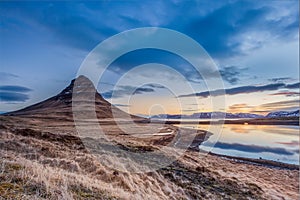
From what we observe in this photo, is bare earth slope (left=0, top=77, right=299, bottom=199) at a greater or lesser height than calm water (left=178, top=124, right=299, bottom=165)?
greater

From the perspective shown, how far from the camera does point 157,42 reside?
2662cm

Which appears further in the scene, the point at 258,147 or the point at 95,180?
the point at 258,147

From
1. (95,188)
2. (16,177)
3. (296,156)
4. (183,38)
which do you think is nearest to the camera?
(16,177)

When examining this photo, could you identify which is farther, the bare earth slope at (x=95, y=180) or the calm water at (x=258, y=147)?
the calm water at (x=258, y=147)

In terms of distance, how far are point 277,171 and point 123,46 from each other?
2454 centimetres

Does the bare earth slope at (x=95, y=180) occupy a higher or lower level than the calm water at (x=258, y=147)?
higher

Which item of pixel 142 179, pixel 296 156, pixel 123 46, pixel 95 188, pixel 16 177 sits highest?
pixel 123 46

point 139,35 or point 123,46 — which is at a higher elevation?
point 139,35

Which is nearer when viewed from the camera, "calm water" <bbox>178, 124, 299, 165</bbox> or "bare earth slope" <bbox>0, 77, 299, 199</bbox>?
"bare earth slope" <bbox>0, 77, 299, 199</bbox>

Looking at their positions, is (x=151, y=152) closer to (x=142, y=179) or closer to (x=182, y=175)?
(x=182, y=175)

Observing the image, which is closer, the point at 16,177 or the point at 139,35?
the point at 16,177

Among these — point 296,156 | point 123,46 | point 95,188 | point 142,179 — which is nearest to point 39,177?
point 95,188

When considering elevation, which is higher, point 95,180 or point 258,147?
point 95,180

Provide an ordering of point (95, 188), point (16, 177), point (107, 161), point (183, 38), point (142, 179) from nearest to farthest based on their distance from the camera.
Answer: point (16, 177) < point (95, 188) < point (142, 179) < point (107, 161) < point (183, 38)
